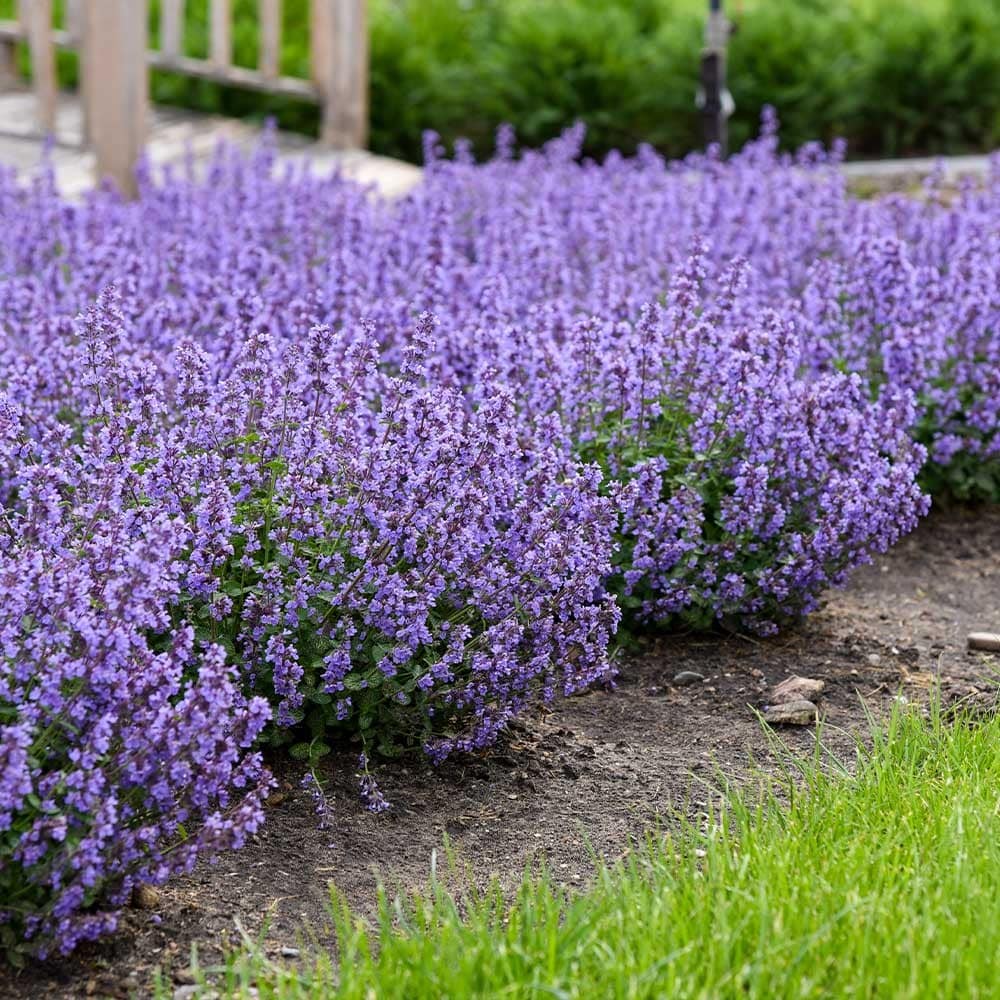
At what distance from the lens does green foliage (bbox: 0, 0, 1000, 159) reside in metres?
11.1

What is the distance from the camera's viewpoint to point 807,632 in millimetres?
4363

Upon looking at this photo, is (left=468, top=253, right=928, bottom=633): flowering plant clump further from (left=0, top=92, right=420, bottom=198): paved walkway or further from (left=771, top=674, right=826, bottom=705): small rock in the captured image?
(left=0, top=92, right=420, bottom=198): paved walkway

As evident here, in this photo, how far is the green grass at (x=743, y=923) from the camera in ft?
8.32

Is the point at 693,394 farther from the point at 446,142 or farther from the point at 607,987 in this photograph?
the point at 446,142

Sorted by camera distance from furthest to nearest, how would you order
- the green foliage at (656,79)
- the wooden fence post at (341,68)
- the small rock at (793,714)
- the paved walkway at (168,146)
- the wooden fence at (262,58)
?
the green foliage at (656,79) → the wooden fence post at (341,68) → the wooden fence at (262,58) → the paved walkway at (168,146) → the small rock at (793,714)

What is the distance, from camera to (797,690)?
3916mm

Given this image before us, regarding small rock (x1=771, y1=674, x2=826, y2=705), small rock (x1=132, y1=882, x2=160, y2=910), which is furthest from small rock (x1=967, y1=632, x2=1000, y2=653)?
small rock (x1=132, y1=882, x2=160, y2=910)

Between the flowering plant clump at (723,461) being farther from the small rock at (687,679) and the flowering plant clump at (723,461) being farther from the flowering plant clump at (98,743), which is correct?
the flowering plant clump at (98,743)

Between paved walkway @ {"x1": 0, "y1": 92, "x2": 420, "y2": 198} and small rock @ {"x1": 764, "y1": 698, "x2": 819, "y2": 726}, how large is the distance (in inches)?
197

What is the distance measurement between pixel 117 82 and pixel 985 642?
506 centimetres

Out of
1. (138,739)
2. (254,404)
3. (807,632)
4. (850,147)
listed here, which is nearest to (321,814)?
(138,739)

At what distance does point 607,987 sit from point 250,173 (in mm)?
5175

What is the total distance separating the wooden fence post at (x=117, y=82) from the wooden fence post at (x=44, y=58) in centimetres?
129

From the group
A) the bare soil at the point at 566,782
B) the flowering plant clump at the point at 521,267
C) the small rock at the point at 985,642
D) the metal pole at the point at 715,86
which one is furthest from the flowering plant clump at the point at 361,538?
the metal pole at the point at 715,86
